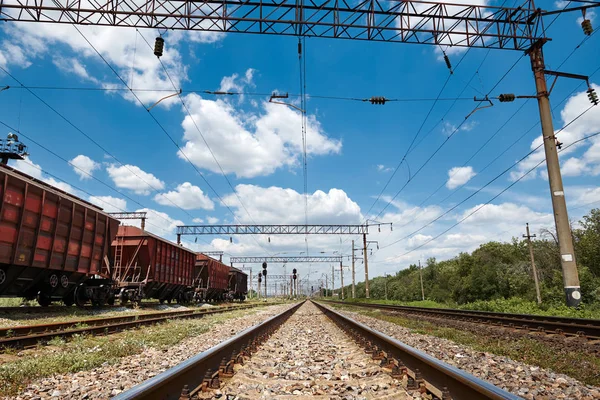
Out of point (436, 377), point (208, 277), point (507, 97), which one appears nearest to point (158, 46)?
point (436, 377)

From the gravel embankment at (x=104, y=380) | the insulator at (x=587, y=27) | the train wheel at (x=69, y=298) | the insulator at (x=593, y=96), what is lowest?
the gravel embankment at (x=104, y=380)

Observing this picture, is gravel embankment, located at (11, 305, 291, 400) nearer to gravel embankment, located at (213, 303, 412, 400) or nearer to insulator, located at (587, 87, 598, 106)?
gravel embankment, located at (213, 303, 412, 400)

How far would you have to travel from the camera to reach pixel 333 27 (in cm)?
1480

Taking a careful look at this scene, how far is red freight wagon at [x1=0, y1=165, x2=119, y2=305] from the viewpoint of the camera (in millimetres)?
12078

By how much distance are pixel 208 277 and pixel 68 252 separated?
19431 millimetres

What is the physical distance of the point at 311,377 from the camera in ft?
16.7

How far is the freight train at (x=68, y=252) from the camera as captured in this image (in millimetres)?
12258

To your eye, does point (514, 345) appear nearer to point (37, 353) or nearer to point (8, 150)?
point (37, 353)

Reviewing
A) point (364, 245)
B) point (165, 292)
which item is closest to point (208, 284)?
point (165, 292)

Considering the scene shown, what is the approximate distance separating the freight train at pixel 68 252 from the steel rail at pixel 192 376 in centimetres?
966

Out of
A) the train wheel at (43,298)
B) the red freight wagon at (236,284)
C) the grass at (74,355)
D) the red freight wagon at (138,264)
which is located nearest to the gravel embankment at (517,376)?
the grass at (74,355)

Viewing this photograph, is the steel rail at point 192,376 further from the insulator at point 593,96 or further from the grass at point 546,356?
the insulator at point 593,96

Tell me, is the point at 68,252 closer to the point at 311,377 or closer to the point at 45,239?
the point at 45,239

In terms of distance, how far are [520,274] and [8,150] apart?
5639cm
